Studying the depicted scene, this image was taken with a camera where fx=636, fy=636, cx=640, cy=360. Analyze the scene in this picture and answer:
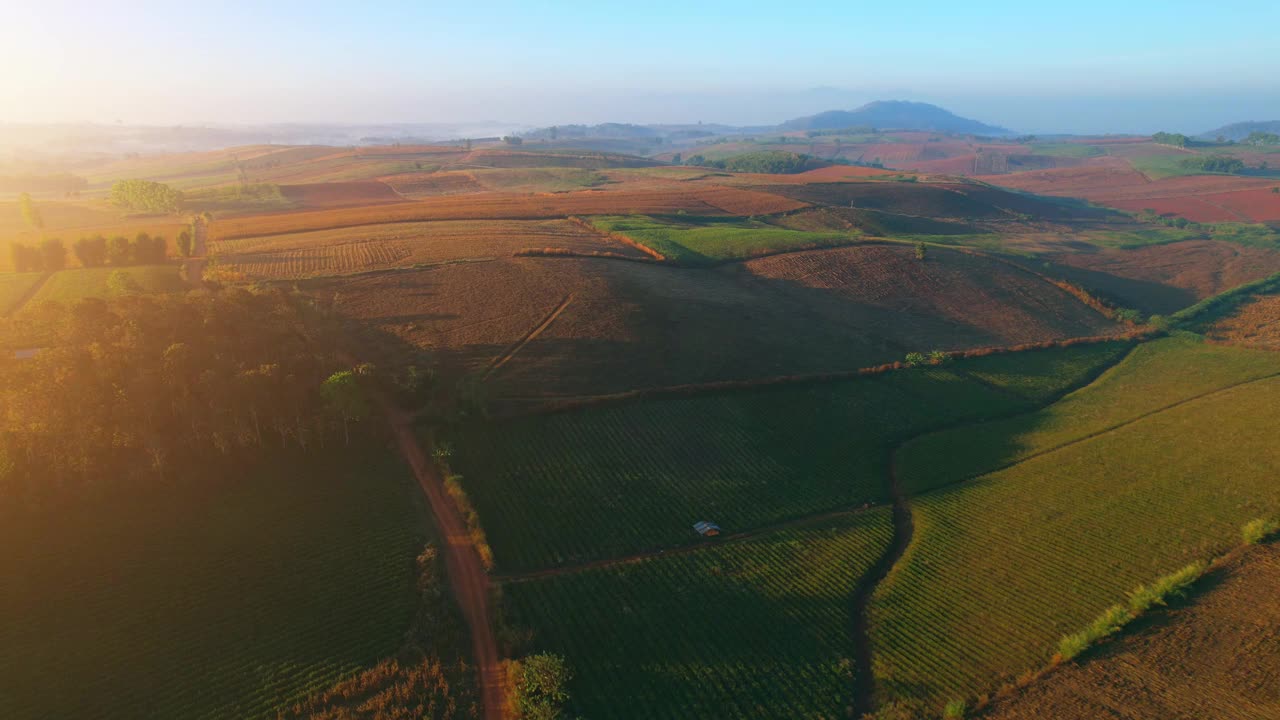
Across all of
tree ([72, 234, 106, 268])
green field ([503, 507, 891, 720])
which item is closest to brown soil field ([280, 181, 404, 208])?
tree ([72, 234, 106, 268])

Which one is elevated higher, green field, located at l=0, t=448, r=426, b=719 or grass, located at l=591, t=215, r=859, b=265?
grass, located at l=591, t=215, r=859, b=265

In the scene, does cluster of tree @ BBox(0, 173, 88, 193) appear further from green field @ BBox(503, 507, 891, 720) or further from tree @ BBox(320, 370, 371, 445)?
green field @ BBox(503, 507, 891, 720)

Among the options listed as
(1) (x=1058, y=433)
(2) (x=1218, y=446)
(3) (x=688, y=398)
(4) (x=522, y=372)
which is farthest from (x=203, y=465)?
(2) (x=1218, y=446)

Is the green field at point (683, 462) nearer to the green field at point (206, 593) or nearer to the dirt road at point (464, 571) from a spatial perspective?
the dirt road at point (464, 571)

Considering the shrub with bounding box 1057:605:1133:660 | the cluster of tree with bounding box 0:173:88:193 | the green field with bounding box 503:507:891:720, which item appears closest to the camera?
the green field with bounding box 503:507:891:720

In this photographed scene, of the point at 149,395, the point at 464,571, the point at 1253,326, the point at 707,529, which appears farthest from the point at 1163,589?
the point at 1253,326

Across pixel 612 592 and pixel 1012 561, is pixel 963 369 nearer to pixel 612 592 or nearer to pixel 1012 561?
pixel 1012 561
